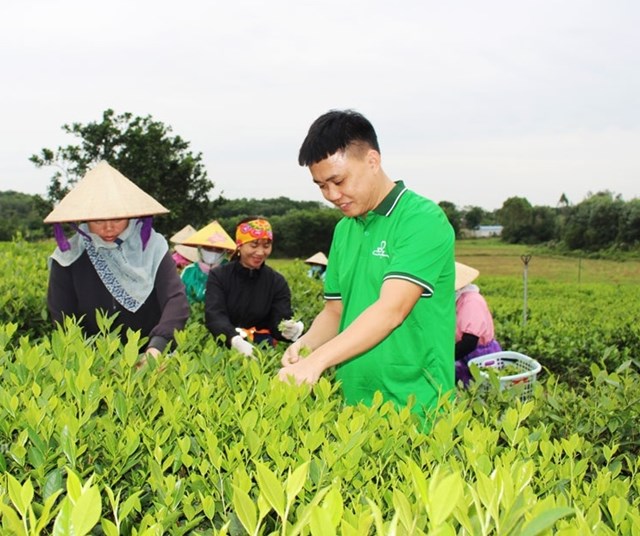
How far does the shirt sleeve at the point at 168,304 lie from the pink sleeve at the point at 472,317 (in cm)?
207

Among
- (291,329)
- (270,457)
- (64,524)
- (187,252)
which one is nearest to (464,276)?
(291,329)

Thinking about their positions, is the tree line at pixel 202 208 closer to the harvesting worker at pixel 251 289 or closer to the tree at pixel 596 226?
the tree at pixel 596 226

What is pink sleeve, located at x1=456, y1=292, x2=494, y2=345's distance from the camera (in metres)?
4.57

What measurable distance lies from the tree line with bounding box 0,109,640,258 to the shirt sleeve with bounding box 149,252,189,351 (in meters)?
19.4

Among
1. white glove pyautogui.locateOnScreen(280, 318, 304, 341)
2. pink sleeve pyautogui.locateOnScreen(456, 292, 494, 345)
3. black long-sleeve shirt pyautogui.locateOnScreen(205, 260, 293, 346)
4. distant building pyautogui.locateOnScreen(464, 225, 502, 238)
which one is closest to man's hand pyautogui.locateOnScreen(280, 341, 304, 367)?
white glove pyautogui.locateOnScreen(280, 318, 304, 341)

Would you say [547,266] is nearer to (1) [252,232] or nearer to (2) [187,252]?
(2) [187,252]

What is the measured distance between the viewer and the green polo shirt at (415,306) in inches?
90.7

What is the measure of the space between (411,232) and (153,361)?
1061mm

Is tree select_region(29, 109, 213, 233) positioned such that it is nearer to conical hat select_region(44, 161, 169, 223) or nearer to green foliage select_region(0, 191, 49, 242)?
green foliage select_region(0, 191, 49, 242)

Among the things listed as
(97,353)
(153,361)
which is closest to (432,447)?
(153,361)

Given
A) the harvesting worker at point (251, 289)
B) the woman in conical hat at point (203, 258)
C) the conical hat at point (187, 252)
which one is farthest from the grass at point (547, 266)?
the harvesting worker at point (251, 289)

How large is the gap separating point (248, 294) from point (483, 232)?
235 feet

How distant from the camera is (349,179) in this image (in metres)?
2.36

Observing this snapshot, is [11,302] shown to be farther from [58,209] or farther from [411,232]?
[411,232]
